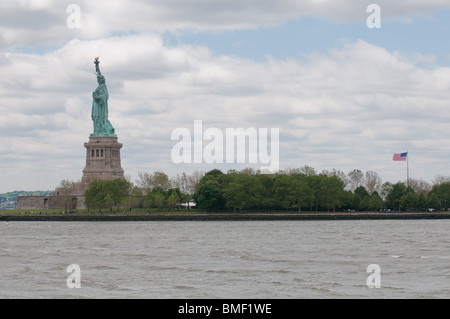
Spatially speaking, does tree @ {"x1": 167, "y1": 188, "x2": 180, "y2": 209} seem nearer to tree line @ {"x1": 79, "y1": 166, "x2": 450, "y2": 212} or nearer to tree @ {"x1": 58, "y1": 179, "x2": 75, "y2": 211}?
tree line @ {"x1": 79, "y1": 166, "x2": 450, "y2": 212}

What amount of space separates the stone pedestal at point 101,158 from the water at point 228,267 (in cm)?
7108

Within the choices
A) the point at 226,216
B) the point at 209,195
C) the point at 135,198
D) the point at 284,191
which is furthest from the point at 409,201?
the point at 135,198

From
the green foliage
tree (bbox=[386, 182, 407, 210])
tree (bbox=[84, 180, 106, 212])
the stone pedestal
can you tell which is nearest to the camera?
the green foliage

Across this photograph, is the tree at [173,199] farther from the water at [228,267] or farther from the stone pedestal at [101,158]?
the water at [228,267]

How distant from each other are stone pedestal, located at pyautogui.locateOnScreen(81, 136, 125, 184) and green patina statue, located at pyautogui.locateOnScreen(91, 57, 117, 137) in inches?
61.4

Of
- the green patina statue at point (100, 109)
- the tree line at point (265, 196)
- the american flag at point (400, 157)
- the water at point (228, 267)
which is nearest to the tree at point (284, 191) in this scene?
the tree line at point (265, 196)

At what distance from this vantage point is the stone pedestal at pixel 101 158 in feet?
463

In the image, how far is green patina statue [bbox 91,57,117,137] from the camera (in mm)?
141750

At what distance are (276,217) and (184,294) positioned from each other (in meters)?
83.6

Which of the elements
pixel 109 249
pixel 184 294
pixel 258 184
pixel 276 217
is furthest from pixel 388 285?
pixel 258 184

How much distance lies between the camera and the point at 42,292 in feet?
121

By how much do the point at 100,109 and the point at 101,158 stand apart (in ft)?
25.7

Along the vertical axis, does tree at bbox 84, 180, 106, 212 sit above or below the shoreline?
above

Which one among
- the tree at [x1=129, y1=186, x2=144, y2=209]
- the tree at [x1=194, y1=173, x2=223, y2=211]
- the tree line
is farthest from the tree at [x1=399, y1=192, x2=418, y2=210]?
the tree at [x1=129, y1=186, x2=144, y2=209]
